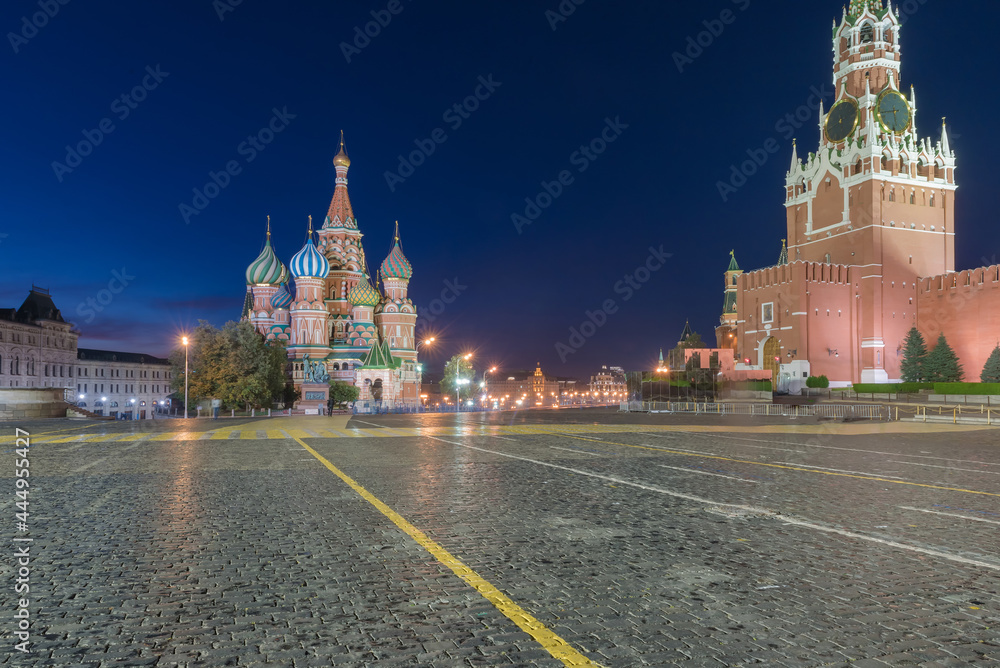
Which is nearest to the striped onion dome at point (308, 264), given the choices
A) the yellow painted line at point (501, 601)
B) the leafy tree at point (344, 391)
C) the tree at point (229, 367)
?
the leafy tree at point (344, 391)

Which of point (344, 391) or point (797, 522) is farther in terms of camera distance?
point (344, 391)

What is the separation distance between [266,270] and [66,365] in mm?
36577

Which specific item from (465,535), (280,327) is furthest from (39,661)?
(280,327)

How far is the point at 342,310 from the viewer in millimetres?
81000

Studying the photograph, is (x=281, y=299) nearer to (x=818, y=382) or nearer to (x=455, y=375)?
(x=455, y=375)

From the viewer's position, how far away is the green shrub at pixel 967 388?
43844 mm

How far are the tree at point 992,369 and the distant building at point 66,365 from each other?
257 ft

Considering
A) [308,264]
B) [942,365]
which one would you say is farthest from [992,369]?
[308,264]

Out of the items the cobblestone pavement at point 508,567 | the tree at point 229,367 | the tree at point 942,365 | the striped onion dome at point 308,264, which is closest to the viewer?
the cobblestone pavement at point 508,567

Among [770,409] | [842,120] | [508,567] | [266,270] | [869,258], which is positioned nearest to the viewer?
[508,567]

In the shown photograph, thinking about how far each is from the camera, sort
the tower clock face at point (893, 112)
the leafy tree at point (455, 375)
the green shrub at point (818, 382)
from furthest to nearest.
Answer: the leafy tree at point (455, 375) < the tower clock face at point (893, 112) < the green shrub at point (818, 382)

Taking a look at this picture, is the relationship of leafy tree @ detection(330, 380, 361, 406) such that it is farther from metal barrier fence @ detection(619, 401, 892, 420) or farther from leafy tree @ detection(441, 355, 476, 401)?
metal barrier fence @ detection(619, 401, 892, 420)

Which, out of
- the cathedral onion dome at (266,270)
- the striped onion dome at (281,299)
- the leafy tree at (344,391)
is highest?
the cathedral onion dome at (266,270)

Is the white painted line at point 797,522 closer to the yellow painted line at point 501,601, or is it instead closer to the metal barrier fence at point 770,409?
the yellow painted line at point 501,601
